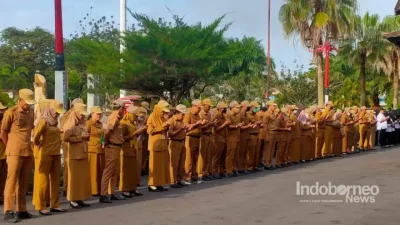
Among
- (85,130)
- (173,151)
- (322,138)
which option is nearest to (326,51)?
(322,138)

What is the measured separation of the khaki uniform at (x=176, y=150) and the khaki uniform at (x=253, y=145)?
3777mm

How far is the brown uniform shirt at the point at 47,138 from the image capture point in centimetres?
1123

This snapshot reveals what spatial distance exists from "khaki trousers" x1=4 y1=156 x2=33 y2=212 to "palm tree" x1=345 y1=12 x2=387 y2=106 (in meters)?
32.6

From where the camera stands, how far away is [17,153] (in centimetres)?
1096

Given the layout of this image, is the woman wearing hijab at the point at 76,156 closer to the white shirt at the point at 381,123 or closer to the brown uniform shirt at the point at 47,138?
the brown uniform shirt at the point at 47,138

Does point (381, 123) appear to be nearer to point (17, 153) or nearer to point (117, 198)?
point (117, 198)

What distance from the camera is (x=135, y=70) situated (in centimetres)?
2392

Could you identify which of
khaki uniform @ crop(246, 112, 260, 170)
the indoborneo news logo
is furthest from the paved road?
khaki uniform @ crop(246, 112, 260, 170)

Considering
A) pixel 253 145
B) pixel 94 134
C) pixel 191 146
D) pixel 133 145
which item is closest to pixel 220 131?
pixel 191 146

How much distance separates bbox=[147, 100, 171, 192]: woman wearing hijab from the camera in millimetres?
14398

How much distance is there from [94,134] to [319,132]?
12.1 metres

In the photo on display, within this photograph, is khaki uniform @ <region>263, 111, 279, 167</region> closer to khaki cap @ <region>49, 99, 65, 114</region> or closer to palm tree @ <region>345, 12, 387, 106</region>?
khaki cap @ <region>49, 99, 65, 114</region>

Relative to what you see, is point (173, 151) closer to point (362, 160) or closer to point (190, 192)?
point (190, 192)

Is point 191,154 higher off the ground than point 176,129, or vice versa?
point 176,129
